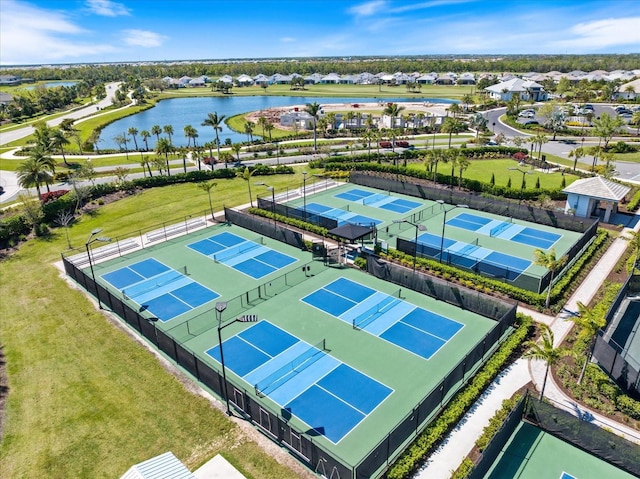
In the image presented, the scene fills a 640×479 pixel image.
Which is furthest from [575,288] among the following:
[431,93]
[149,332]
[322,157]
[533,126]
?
[431,93]

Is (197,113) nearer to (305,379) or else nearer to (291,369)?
(291,369)

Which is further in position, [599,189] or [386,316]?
[599,189]

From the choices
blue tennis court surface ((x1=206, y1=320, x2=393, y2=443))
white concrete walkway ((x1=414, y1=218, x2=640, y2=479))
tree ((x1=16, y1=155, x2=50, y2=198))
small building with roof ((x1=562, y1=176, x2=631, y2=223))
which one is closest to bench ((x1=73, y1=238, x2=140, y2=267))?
tree ((x1=16, y1=155, x2=50, y2=198))

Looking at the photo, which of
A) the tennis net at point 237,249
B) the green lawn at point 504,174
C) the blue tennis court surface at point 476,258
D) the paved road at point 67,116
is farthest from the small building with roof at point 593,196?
the paved road at point 67,116

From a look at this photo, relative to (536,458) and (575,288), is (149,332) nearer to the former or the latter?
(536,458)

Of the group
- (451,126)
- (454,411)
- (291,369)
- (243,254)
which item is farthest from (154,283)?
(451,126)

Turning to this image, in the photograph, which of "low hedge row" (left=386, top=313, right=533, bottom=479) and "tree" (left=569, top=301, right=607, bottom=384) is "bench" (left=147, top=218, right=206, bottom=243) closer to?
"low hedge row" (left=386, top=313, right=533, bottom=479)

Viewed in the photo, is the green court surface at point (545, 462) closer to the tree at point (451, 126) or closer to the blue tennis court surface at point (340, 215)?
the blue tennis court surface at point (340, 215)
